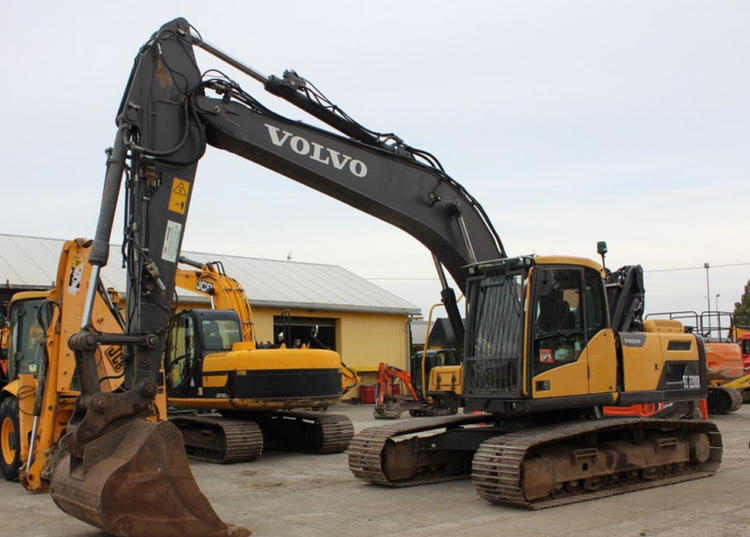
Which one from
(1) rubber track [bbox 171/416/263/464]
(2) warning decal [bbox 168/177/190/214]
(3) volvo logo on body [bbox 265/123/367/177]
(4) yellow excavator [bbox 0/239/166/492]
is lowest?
(1) rubber track [bbox 171/416/263/464]

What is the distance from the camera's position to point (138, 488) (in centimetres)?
626

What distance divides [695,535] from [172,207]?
5.53m

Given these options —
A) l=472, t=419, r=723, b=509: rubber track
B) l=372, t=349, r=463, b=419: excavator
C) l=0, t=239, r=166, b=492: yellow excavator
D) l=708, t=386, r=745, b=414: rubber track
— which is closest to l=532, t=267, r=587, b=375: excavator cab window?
l=472, t=419, r=723, b=509: rubber track

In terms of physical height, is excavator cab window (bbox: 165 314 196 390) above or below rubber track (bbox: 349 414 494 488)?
above

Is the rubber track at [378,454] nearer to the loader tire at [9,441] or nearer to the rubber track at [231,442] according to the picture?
the rubber track at [231,442]

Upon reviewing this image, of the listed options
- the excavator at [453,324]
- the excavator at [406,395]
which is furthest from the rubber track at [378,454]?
the excavator at [406,395]

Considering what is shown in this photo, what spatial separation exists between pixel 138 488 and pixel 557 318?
192 inches

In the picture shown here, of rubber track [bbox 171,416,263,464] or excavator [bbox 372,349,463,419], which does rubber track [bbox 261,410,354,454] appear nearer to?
rubber track [bbox 171,416,263,464]

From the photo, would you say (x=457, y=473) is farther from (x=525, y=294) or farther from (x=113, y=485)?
(x=113, y=485)

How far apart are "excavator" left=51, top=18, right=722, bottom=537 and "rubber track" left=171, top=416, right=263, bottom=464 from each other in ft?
8.92

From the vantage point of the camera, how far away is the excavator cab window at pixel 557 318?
29.1 ft

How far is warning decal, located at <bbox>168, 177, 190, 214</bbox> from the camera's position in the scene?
786 centimetres

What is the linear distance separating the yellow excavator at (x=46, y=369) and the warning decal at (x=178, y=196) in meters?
2.31

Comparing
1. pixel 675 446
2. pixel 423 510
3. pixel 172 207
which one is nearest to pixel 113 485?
pixel 172 207
